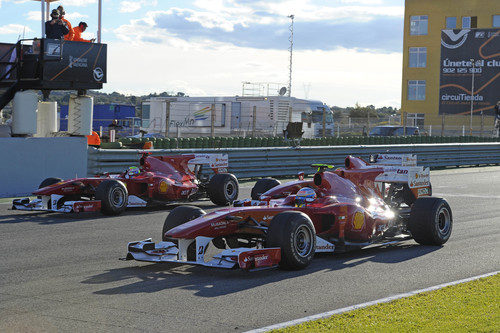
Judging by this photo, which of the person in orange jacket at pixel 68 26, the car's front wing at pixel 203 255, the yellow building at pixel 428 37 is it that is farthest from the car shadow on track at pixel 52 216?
the yellow building at pixel 428 37

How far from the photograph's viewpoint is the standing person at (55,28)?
739 inches

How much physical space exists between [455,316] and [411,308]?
1.45ft

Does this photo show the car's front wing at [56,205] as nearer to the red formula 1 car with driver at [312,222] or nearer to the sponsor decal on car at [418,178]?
the red formula 1 car with driver at [312,222]

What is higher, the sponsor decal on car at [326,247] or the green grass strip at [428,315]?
the sponsor decal on car at [326,247]

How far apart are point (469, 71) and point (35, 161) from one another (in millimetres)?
49702

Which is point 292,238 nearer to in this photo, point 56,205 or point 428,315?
point 428,315

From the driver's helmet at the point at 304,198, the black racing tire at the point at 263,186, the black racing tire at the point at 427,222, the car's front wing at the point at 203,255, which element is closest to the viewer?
the car's front wing at the point at 203,255

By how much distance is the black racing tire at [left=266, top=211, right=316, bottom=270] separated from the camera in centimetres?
831

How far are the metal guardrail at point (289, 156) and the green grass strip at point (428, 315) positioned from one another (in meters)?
11.8

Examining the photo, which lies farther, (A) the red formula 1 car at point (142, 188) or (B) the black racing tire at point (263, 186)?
(A) the red formula 1 car at point (142, 188)

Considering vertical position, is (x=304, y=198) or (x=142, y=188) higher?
(x=304, y=198)

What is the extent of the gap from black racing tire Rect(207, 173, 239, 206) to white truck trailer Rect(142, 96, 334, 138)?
26.1 meters

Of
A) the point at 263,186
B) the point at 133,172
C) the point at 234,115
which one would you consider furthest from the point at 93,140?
the point at 234,115

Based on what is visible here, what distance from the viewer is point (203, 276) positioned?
822 centimetres
